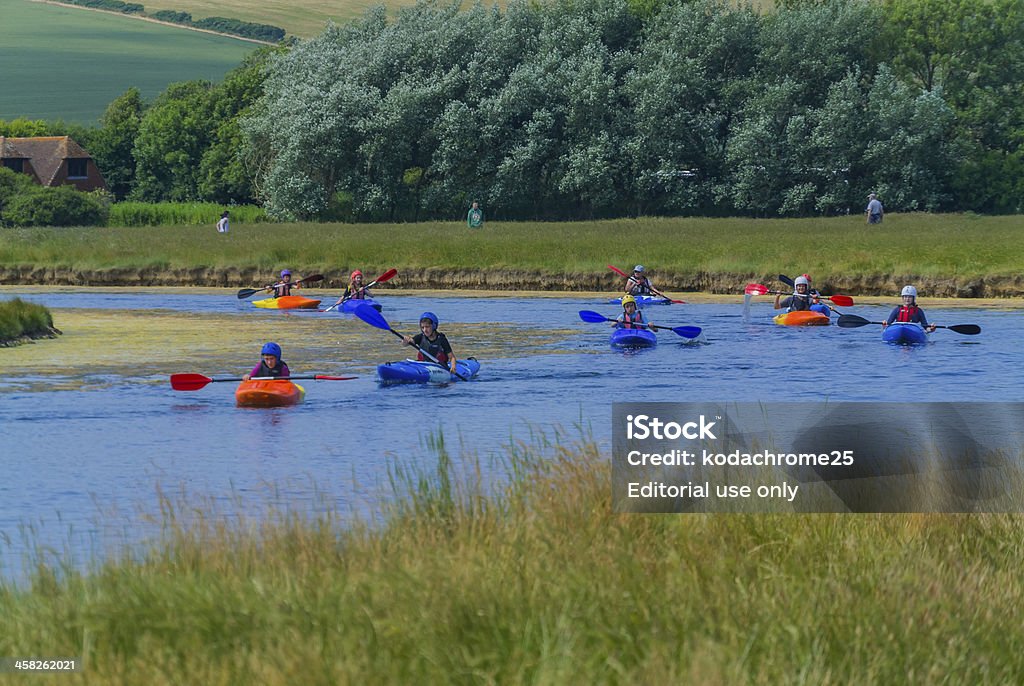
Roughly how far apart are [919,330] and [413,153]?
48297mm

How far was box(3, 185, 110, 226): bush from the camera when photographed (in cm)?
7531

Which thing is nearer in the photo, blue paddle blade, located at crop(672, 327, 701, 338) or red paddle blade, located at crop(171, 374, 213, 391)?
red paddle blade, located at crop(171, 374, 213, 391)

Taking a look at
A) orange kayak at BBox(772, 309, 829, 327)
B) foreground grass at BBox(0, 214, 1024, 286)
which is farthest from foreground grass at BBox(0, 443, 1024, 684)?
foreground grass at BBox(0, 214, 1024, 286)

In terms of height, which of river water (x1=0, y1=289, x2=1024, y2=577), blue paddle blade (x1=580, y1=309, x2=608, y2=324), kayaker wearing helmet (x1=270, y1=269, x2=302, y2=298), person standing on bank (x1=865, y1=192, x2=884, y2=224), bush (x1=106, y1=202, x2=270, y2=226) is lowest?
river water (x1=0, y1=289, x2=1024, y2=577)

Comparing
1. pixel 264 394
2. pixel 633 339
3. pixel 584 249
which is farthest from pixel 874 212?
pixel 264 394

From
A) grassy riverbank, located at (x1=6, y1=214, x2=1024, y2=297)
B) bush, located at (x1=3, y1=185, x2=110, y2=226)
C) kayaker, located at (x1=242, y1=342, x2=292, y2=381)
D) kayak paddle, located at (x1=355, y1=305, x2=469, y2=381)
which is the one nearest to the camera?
kayaker, located at (x1=242, y1=342, x2=292, y2=381)

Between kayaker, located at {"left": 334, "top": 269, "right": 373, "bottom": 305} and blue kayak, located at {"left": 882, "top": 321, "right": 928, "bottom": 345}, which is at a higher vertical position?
kayaker, located at {"left": 334, "top": 269, "right": 373, "bottom": 305}

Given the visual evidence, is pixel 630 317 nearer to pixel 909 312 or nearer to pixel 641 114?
pixel 909 312

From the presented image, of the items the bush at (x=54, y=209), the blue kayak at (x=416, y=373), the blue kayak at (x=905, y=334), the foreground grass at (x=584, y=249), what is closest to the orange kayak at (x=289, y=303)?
the foreground grass at (x=584, y=249)

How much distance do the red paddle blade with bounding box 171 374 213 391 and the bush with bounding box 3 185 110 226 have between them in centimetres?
5834

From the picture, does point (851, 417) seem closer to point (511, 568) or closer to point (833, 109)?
point (511, 568)

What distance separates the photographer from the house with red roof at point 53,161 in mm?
110500

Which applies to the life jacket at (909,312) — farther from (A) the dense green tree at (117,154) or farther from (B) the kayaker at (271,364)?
(A) the dense green tree at (117,154)

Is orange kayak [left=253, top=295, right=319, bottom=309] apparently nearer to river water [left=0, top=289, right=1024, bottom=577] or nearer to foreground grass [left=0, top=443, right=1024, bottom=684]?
river water [left=0, top=289, right=1024, bottom=577]
